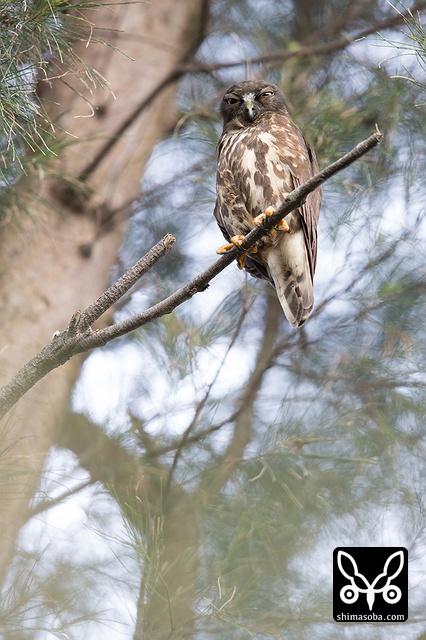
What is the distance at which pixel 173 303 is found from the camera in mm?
1615

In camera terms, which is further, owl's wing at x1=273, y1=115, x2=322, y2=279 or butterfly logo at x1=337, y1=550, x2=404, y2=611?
butterfly logo at x1=337, y1=550, x2=404, y2=611

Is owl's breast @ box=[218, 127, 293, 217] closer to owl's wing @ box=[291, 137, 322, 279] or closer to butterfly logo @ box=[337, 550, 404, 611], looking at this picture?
owl's wing @ box=[291, 137, 322, 279]

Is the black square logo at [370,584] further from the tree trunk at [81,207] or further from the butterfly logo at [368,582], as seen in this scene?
the tree trunk at [81,207]

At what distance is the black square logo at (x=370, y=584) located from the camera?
8.05 feet

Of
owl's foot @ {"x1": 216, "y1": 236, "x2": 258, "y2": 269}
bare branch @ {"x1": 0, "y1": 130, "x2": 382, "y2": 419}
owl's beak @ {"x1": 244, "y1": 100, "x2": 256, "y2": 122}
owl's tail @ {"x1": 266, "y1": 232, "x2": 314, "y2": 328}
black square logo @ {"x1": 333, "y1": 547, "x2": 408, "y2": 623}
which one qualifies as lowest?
black square logo @ {"x1": 333, "y1": 547, "x2": 408, "y2": 623}

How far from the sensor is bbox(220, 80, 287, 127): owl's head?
2.61 meters

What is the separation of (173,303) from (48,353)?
0.28 m

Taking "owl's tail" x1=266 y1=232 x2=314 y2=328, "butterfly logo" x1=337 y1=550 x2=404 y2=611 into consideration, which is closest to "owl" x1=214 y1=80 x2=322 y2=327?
"owl's tail" x1=266 y1=232 x2=314 y2=328

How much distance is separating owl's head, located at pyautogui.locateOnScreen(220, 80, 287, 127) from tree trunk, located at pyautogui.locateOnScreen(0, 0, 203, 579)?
1.54ft

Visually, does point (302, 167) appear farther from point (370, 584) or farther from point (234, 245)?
point (370, 584)

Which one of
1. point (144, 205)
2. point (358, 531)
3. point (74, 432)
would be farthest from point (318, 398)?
point (144, 205)

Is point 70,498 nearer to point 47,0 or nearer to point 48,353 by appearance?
point 48,353

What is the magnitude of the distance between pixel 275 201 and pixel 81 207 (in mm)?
976

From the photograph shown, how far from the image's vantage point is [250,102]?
261 centimetres
